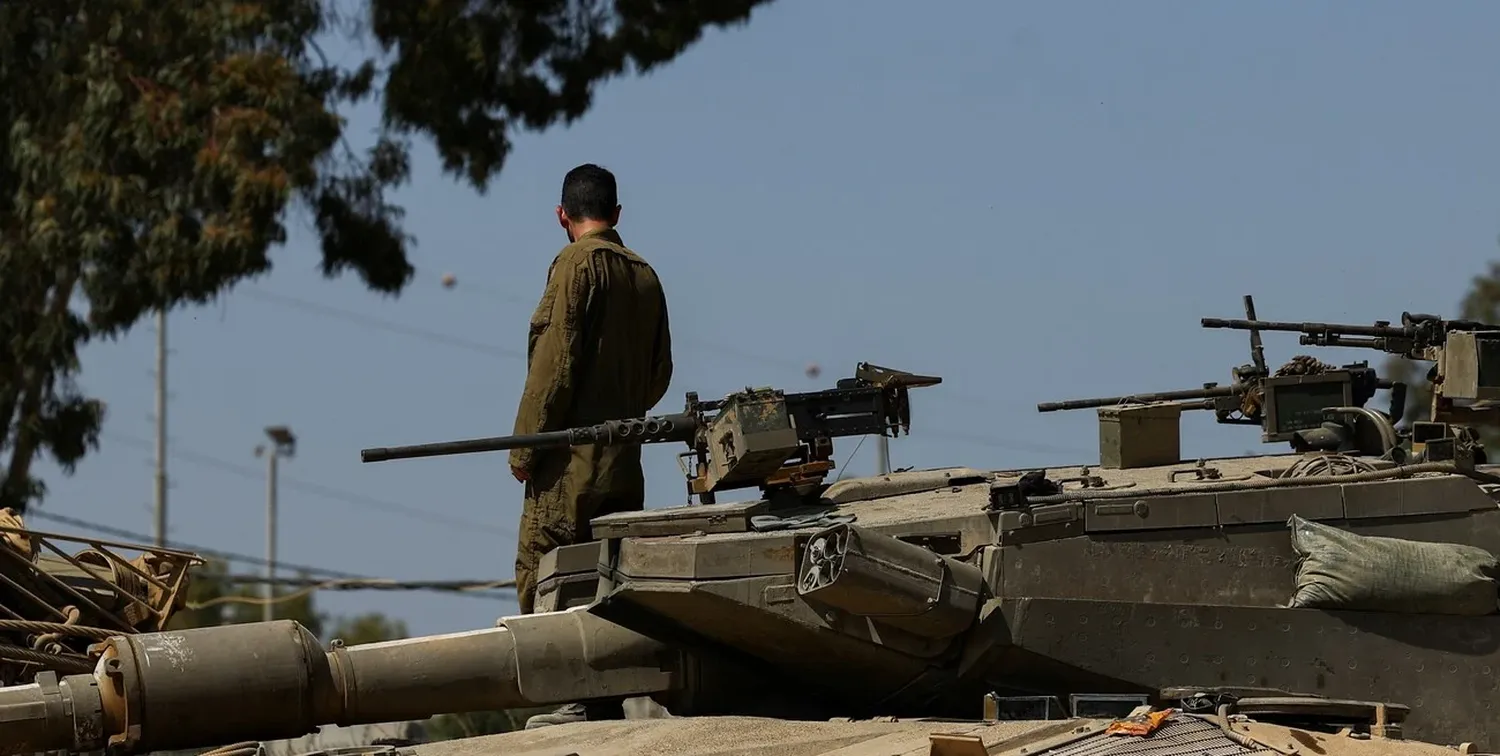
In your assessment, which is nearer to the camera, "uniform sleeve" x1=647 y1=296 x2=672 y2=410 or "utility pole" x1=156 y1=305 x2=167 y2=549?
"uniform sleeve" x1=647 y1=296 x2=672 y2=410

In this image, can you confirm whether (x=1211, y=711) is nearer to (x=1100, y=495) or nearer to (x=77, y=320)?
(x=1100, y=495)

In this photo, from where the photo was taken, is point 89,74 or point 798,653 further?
point 89,74

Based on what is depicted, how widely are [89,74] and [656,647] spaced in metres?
17.2

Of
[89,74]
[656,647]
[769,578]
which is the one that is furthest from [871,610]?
[89,74]

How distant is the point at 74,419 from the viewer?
1109 inches

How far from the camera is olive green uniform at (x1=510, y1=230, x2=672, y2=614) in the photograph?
1223 cm

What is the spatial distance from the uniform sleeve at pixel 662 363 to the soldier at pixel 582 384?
0.11 m

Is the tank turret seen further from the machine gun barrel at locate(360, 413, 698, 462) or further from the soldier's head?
the soldier's head

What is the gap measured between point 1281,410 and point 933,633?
3040 mm

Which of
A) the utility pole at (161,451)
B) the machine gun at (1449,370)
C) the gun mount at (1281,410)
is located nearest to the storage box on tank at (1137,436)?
the gun mount at (1281,410)

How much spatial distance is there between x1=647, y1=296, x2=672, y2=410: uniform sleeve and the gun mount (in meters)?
2.14

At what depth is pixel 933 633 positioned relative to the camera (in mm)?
10539

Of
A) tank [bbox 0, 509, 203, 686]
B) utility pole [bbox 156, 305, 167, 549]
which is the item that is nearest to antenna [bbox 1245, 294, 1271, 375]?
tank [bbox 0, 509, 203, 686]

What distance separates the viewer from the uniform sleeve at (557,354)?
12.2 m
